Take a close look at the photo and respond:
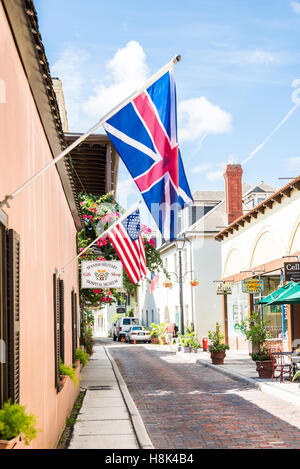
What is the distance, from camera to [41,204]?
689cm

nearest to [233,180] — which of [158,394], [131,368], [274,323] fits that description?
[274,323]

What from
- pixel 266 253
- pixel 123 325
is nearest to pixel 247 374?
pixel 266 253

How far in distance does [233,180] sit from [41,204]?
78.6 ft

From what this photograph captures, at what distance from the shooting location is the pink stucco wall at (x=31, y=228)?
4.62 meters

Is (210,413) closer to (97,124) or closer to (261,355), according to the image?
(261,355)

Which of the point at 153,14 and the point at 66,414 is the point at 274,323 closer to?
the point at 66,414

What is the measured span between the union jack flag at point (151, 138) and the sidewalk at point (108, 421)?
3.66 m

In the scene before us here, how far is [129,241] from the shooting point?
14.3m

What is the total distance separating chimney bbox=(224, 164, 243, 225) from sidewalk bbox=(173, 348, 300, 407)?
7.72 m

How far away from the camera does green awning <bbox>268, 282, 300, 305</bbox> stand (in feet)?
47.7

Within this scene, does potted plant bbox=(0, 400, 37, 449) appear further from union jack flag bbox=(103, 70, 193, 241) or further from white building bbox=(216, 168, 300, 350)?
white building bbox=(216, 168, 300, 350)

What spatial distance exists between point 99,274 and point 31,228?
30.1 ft

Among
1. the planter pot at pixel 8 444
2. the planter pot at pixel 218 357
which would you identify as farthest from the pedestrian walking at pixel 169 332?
the planter pot at pixel 8 444

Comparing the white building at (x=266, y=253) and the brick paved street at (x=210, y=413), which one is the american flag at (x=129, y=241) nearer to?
the brick paved street at (x=210, y=413)
